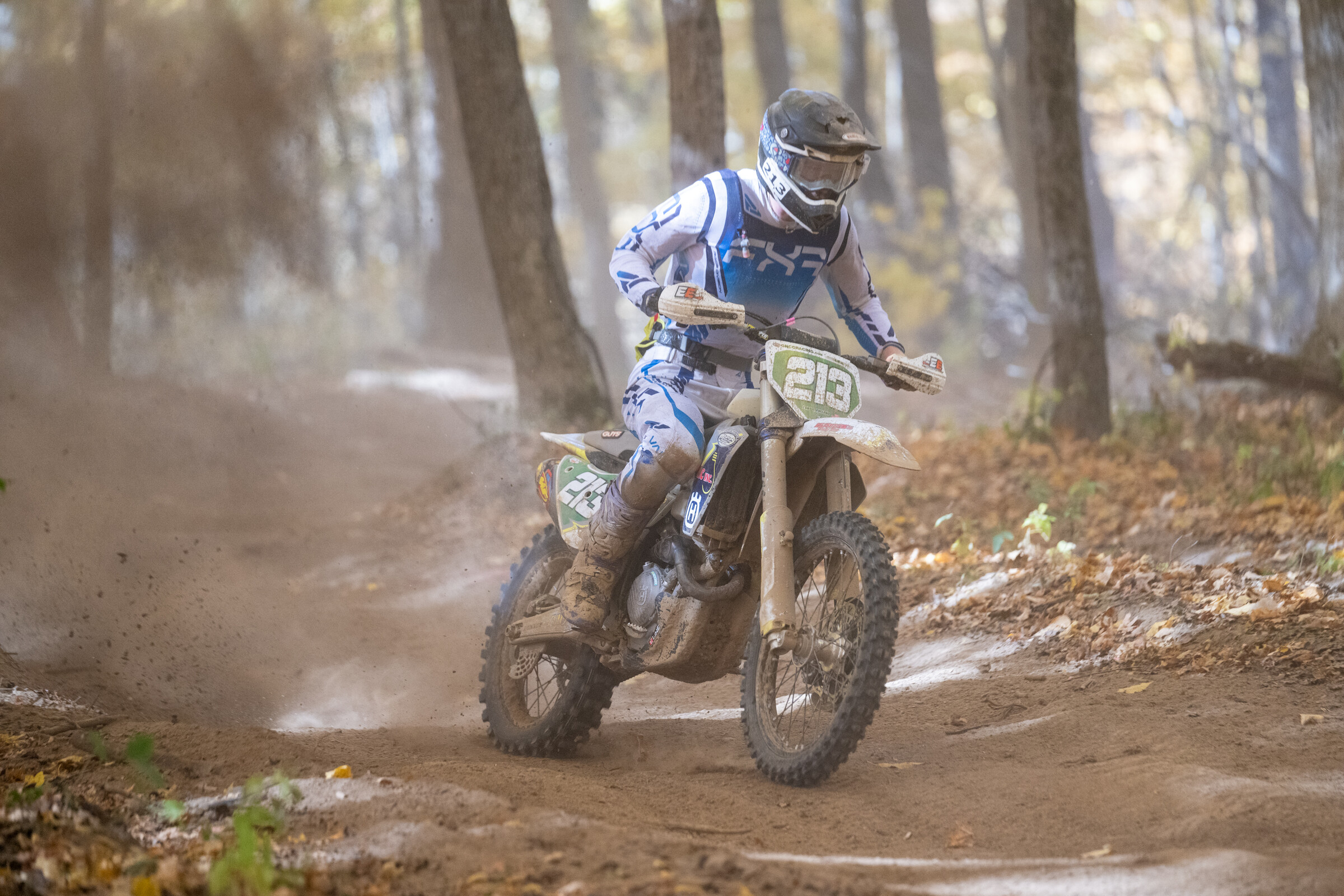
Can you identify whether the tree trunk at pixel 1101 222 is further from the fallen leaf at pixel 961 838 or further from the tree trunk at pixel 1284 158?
the fallen leaf at pixel 961 838

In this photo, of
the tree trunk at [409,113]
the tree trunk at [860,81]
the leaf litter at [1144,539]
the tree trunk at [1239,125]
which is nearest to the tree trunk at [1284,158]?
the tree trunk at [1239,125]

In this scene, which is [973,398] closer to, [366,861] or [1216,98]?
[366,861]

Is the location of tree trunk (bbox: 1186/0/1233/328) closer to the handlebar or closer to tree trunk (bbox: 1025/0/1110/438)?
tree trunk (bbox: 1025/0/1110/438)

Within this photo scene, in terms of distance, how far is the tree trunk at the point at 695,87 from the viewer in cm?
1013

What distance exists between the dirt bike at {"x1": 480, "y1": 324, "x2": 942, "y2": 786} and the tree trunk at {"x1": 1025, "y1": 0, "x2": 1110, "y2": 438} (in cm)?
576

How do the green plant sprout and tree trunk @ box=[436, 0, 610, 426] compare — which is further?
tree trunk @ box=[436, 0, 610, 426]

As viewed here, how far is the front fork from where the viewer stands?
174 inches

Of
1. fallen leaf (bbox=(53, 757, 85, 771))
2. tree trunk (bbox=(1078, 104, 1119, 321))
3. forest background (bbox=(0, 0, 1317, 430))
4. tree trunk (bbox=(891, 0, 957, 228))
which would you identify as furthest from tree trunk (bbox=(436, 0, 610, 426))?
tree trunk (bbox=(891, 0, 957, 228))

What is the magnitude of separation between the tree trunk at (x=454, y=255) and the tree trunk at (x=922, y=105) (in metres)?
Result: 8.65

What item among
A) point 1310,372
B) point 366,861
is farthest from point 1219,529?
point 366,861

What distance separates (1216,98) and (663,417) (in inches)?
1258

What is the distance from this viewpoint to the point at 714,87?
33.6 ft

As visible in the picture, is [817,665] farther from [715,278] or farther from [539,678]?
[539,678]

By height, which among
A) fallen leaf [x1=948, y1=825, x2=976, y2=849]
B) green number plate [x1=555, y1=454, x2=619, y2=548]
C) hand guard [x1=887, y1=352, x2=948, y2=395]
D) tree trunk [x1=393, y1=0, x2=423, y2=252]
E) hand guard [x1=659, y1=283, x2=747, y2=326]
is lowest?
fallen leaf [x1=948, y1=825, x2=976, y2=849]
